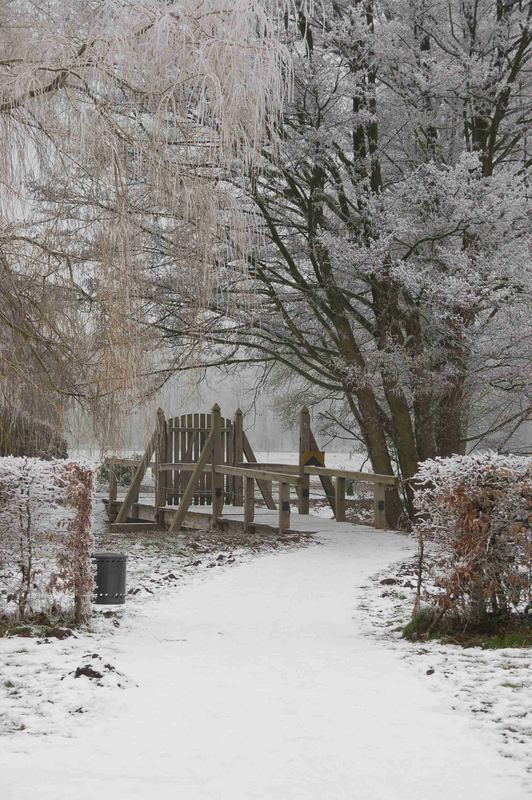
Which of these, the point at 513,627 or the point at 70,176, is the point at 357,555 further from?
the point at 70,176

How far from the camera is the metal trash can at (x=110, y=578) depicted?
6527mm

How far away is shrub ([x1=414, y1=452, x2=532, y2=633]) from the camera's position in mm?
5406

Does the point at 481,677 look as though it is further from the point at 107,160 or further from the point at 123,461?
the point at 123,461

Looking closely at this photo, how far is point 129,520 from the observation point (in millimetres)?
16469

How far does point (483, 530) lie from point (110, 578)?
2.71 m

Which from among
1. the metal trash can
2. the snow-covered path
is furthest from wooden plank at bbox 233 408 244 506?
the snow-covered path

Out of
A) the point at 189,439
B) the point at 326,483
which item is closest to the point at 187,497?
the point at 326,483

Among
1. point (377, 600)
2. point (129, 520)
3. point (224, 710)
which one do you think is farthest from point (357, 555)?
point (129, 520)

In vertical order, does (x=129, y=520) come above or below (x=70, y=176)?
below

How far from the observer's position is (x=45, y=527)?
571cm

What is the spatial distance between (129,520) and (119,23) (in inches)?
477

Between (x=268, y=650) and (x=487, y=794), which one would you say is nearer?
(x=487, y=794)

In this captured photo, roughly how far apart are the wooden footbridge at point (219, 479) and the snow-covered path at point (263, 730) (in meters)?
5.85

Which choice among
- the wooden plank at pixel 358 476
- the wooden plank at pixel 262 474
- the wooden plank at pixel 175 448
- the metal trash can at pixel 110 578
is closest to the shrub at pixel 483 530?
the metal trash can at pixel 110 578
